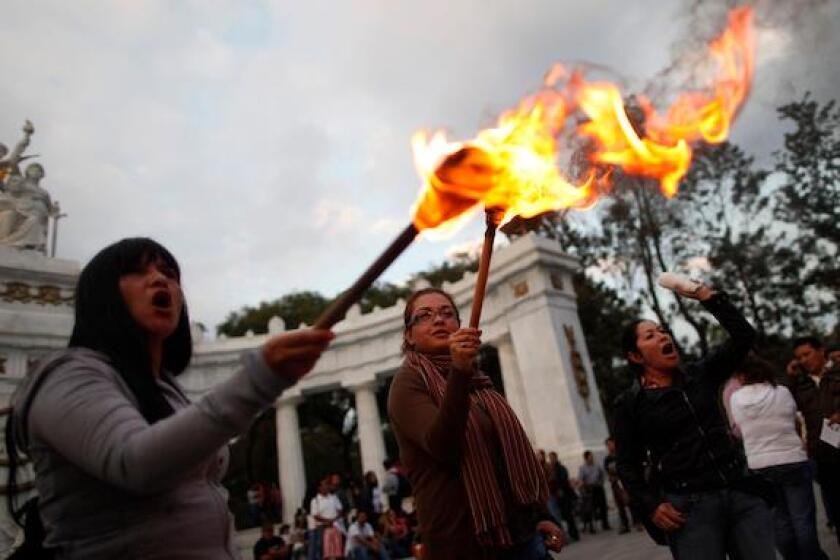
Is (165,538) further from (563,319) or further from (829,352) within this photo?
(563,319)

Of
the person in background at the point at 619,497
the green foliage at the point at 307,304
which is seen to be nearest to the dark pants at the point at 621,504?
the person in background at the point at 619,497

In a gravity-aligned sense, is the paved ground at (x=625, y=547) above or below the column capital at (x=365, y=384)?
below

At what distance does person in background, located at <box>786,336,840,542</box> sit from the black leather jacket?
2.29 metres

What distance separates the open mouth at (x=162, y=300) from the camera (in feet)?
6.81

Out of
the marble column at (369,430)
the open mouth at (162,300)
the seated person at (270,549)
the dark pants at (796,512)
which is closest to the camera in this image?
the open mouth at (162,300)

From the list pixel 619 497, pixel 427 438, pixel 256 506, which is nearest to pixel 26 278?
pixel 256 506

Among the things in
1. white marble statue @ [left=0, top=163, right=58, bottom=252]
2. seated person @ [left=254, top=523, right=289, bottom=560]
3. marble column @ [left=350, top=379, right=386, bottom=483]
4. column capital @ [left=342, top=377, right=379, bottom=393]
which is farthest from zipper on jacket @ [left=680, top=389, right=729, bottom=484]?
white marble statue @ [left=0, top=163, right=58, bottom=252]

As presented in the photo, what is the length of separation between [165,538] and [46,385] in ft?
1.71

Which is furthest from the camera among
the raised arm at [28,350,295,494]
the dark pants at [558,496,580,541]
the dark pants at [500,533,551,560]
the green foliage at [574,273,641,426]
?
the green foliage at [574,273,641,426]

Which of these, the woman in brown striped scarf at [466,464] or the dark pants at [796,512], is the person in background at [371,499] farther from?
the woman in brown striped scarf at [466,464]

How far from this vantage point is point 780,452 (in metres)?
5.42

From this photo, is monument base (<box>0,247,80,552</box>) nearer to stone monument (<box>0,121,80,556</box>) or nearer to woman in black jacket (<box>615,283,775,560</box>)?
stone monument (<box>0,121,80,556</box>)

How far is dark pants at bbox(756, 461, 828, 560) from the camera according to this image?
509cm

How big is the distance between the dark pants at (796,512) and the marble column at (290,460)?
19136 mm
